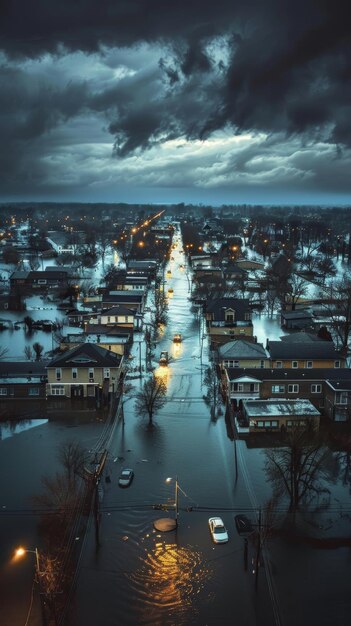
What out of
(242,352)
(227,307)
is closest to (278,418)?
(242,352)

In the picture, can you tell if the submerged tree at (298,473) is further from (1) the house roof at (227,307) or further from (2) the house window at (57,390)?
(1) the house roof at (227,307)

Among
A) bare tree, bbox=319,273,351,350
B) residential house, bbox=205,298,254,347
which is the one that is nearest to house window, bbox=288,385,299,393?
residential house, bbox=205,298,254,347

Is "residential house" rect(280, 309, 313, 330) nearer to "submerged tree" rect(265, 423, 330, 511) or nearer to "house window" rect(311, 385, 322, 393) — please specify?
"house window" rect(311, 385, 322, 393)

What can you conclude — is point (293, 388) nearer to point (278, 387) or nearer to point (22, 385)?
point (278, 387)

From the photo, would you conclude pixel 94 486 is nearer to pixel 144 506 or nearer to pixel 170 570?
pixel 144 506

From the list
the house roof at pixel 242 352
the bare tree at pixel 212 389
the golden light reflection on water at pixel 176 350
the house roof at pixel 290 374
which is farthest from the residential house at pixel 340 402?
the golden light reflection on water at pixel 176 350
